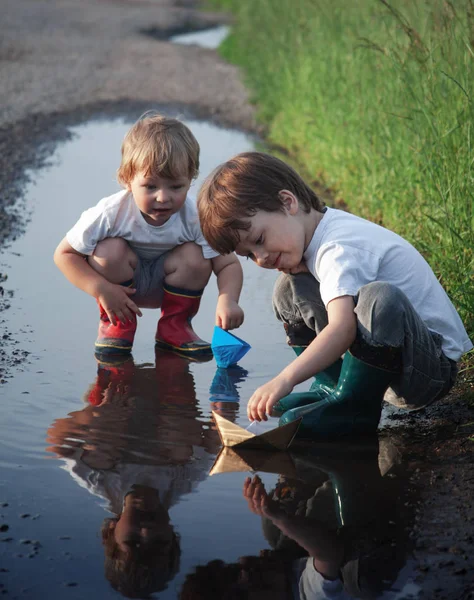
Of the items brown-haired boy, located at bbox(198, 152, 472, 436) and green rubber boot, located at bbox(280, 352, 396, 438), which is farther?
green rubber boot, located at bbox(280, 352, 396, 438)

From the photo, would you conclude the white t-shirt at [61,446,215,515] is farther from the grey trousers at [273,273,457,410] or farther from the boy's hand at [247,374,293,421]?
the grey trousers at [273,273,457,410]

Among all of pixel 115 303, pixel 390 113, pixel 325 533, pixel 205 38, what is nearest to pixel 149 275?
pixel 115 303

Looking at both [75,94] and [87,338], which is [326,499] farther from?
[75,94]

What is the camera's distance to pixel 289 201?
249 centimetres

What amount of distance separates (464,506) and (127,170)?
5.80 ft

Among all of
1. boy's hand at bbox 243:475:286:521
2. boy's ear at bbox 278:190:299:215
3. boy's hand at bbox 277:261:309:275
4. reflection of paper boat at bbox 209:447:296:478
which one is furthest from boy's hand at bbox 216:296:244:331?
boy's hand at bbox 243:475:286:521

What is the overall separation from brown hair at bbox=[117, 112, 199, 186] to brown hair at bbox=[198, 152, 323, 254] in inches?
22.3

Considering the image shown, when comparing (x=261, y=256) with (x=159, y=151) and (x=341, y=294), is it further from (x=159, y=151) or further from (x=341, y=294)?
(x=159, y=151)

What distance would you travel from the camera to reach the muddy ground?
1917 millimetres

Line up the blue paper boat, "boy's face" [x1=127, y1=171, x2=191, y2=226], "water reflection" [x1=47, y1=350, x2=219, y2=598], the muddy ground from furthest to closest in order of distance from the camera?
1. "boy's face" [x1=127, y1=171, x2=191, y2=226]
2. the blue paper boat
3. the muddy ground
4. "water reflection" [x1=47, y1=350, x2=219, y2=598]

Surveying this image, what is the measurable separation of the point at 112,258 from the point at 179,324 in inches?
13.7

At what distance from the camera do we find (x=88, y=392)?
279cm

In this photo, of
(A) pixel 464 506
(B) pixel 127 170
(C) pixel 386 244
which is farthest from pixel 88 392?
(A) pixel 464 506

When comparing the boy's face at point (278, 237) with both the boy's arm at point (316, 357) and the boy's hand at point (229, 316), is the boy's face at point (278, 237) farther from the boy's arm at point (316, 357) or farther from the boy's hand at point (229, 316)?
the boy's hand at point (229, 316)
